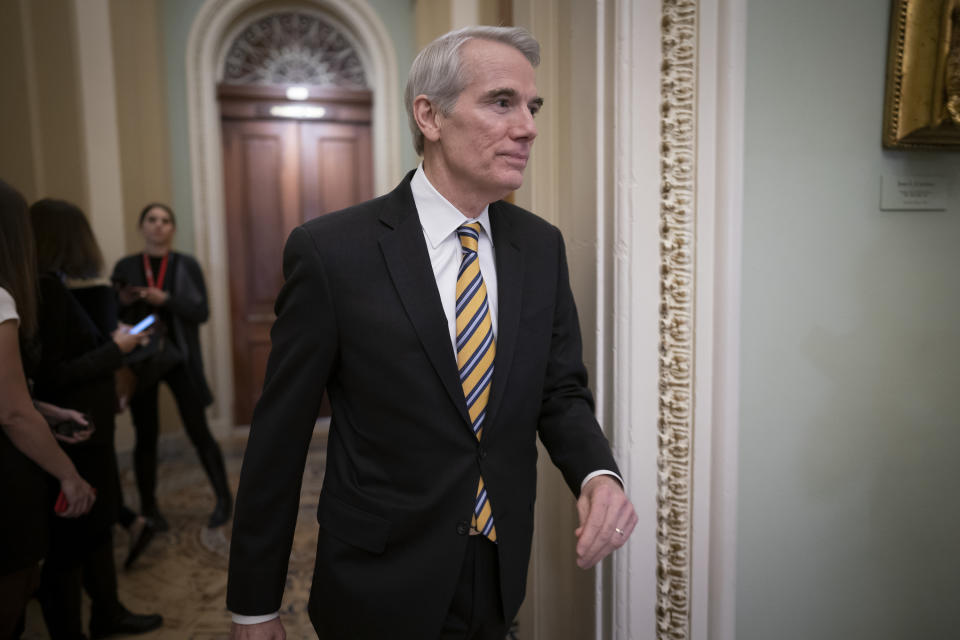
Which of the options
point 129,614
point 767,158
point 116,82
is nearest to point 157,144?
point 116,82

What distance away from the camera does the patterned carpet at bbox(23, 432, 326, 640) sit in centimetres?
251

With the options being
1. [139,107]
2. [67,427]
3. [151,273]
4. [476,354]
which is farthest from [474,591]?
[139,107]

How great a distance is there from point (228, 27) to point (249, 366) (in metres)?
2.87

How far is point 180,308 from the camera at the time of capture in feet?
10.4

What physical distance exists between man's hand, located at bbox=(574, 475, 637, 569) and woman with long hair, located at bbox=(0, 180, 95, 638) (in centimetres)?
136

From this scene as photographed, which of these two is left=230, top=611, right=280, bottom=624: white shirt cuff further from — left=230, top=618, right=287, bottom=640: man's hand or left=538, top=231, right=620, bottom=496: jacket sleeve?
left=538, top=231, right=620, bottom=496: jacket sleeve

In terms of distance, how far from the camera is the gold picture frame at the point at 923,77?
1.25 metres

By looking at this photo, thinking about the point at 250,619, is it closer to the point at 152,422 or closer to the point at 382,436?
the point at 382,436

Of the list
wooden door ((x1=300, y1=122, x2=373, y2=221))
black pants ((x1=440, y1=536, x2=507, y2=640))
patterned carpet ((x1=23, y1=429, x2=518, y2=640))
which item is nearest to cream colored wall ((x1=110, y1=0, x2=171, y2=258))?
wooden door ((x1=300, y1=122, x2=373, y2=221))

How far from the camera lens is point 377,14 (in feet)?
17.5

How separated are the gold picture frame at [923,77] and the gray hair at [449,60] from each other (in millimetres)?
814

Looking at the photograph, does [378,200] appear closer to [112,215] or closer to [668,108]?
[668,108]

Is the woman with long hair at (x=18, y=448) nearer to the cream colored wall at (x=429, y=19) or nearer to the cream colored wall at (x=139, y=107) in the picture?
the cream colored wall at (x=429, y=19)

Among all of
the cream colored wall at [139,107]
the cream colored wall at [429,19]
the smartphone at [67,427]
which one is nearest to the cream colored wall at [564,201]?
the smartphone at [67,427]
